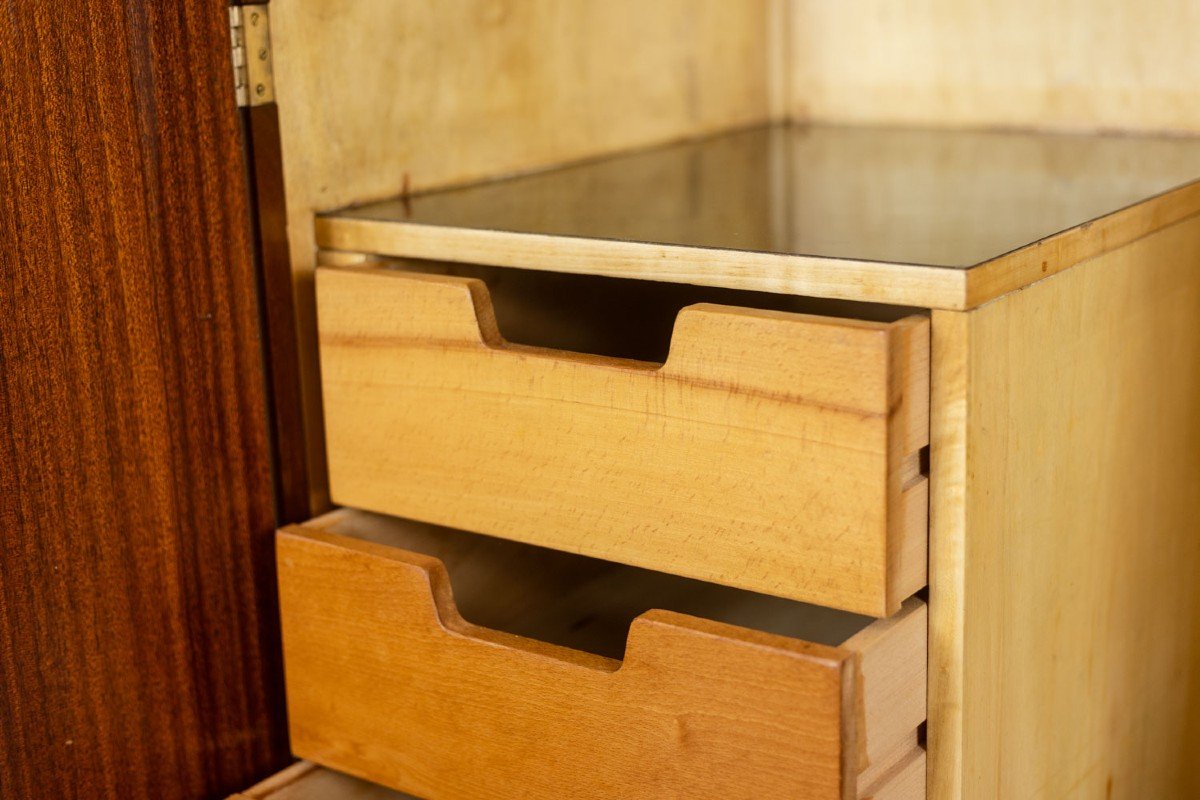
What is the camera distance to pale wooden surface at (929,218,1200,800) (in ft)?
2.28

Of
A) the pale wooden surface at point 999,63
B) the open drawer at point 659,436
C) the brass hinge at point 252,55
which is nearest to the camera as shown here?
the open drawer at point 659,436

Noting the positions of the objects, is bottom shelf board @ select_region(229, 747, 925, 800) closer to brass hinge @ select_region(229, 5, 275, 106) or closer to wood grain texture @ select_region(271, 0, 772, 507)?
wood grain texture @ select_region(271, 0, 772, 507)

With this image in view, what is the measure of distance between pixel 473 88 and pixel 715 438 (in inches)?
16.0

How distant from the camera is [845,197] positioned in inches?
35.7

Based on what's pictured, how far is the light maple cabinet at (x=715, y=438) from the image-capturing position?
68cm

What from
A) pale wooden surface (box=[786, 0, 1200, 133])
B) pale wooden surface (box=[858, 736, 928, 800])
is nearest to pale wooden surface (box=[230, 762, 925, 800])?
pale wooden surface (box=[858, 736, 928, 800])

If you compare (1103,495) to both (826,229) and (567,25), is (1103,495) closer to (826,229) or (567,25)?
(826,229)

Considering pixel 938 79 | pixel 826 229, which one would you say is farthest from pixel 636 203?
pixel 938 79

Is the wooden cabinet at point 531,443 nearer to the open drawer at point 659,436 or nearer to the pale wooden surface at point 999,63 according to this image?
the open drawer at point 659,436

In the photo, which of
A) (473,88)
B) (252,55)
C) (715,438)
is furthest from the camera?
(473,88)

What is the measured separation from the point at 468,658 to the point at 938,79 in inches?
27.9

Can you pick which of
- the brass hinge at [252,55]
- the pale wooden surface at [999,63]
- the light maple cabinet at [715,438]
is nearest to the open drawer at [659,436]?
the light maple cabinet at [715,438]

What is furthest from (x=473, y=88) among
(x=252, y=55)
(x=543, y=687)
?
(x=543, y=687)

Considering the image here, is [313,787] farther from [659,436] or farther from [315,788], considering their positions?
[659,436]
